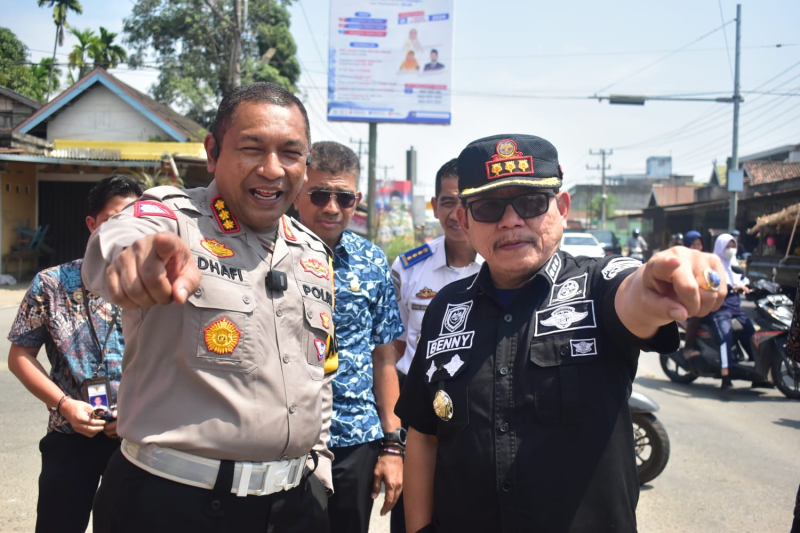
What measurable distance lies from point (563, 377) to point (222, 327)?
0.93 metres

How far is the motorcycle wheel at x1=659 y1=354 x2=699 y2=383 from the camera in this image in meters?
7.99

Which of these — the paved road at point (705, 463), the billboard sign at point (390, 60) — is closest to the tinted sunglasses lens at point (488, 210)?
the paved road at point (705, 463)

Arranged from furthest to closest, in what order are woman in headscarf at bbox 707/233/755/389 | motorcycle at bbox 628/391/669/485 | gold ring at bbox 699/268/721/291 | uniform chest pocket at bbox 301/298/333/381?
woman in headscarf at bbox 707/233/755/389
motorcycle at bbox 628/391/669/485
uniform chest pocket at bbox 301/298/333/381
gold ring at bbox 699/268/721/291

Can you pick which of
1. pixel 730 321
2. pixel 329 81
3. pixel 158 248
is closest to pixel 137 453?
pixel 158 248

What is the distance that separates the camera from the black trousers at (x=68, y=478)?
2562 mm

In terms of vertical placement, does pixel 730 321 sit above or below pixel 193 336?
below

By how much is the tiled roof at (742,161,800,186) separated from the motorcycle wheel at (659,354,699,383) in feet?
78.4

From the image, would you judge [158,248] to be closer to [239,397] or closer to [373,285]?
[239,397]

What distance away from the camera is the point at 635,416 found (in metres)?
4.62

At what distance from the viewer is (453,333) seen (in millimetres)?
1991

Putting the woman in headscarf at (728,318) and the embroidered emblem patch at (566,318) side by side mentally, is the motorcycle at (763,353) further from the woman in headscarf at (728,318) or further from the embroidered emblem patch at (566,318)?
the embroidered emblem patch at (566,318)

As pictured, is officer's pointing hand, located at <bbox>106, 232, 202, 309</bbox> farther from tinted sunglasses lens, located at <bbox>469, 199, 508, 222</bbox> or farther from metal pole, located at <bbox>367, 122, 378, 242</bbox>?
metal pole, located at <bbox>367, 122, 378, 242</bbox>

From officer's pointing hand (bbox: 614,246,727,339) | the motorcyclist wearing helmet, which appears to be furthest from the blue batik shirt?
the motorcyclist wearing helmet

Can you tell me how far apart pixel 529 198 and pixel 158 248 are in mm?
1070
